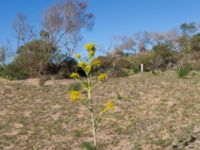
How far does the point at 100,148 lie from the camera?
5164mm

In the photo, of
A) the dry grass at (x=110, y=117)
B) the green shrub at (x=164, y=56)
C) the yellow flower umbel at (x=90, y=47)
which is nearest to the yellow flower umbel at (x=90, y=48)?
the yellow flower umbel at (x=90, y=47)

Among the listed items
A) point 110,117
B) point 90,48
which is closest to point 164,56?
point 110,117

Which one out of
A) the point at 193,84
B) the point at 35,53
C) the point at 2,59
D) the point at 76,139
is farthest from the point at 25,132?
the point at 2,59

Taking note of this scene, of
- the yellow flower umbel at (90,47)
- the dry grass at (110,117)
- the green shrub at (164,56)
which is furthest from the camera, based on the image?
the green shrub at (164,56)

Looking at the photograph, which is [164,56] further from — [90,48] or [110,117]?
[90,48]

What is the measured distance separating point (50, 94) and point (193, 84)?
445 centimetres

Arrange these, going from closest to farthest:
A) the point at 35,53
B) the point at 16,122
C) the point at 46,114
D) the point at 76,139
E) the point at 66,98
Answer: the point at 76,139
the point at 16,122
the point at 46,114
the point at 66,98
the point at 35,53

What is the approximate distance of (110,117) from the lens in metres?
6.80

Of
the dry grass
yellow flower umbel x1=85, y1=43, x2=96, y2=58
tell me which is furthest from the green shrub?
yellow flower umbel x1=85, y1=43, x2=96, y2=58

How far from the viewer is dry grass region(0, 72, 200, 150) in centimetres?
546

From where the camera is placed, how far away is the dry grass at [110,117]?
5.46m

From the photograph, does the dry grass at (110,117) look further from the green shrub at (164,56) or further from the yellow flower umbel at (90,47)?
the green shrub at (164,56)

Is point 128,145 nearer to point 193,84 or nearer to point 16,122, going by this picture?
point 16,122

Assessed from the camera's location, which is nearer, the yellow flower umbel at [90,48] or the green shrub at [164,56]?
the yellow flower umbel at [90,48]
